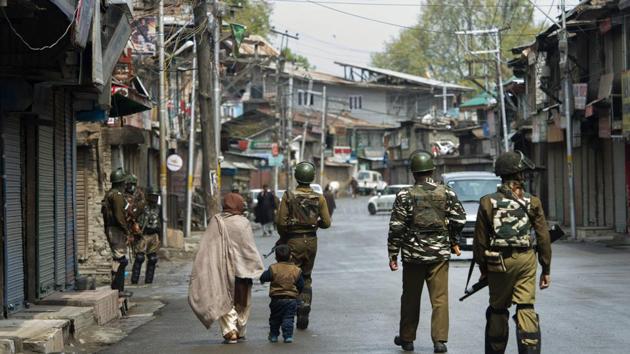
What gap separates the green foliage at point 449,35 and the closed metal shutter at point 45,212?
50545mm

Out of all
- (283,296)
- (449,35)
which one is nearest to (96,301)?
(283,296)

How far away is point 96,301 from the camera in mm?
13820

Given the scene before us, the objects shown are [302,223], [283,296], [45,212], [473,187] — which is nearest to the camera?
[283,296]

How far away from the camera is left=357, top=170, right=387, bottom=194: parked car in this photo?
302 feet

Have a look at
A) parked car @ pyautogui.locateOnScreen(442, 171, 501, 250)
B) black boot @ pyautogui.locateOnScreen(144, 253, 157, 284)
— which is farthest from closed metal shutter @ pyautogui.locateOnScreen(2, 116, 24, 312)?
parked car @ pyautogui.locateOnScreen(442, 171, 501, 250)

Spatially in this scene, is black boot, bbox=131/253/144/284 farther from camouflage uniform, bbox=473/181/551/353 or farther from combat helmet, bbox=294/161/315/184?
camouflage uniform, bbox=473/181/551/353

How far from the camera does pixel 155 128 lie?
38.5 metres

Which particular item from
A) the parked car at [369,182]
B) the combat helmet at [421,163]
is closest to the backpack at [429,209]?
the combat helmet at [421,163]

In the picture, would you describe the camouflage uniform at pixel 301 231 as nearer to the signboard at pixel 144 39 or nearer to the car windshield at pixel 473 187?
the car windshield at pixel 473 187

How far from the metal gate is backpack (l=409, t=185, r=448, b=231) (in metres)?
6.18

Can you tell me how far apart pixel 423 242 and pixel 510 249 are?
172 centimetres

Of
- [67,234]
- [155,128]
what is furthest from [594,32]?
[67,234]

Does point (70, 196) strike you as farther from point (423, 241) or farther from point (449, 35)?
point (449, 35)

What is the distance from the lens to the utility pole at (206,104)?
26109mm
